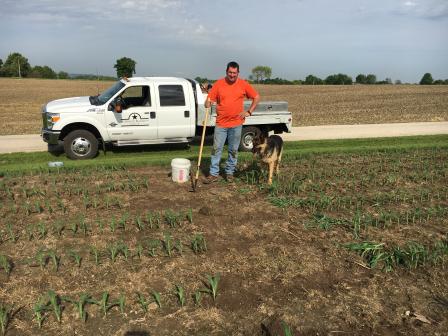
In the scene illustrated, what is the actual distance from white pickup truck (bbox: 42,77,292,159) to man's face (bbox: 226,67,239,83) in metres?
3.10

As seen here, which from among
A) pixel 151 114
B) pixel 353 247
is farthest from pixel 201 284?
pixel 151 114

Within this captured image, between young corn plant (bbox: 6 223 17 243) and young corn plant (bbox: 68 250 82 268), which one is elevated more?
young corn plant (bbox: 6 223 17 243)

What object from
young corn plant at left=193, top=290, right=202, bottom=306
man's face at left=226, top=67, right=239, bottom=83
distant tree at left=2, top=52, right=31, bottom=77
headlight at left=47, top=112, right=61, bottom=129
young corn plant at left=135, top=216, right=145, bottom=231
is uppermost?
distant tree at left=2, top=52, right=31, bottom=77

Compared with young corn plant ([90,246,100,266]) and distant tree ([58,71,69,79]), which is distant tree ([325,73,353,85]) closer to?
distant tree ([58,71,69,79])

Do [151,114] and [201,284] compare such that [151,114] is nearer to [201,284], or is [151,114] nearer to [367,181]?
[367,181]

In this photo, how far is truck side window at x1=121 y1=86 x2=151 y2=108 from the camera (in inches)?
387

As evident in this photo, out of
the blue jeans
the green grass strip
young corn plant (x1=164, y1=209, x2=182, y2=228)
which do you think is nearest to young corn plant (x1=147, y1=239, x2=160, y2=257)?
young corn plant (x1=164, y1=209, x2=182, y2=228)

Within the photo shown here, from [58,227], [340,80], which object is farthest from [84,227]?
[340,80]

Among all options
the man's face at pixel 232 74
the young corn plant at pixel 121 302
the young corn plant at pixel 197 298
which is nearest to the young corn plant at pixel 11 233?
the young corn plant at pixel 121 302

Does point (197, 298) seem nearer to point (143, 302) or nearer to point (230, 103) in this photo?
point (143, 302)

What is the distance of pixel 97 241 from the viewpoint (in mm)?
5004

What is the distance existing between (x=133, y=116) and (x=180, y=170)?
9.90 ft

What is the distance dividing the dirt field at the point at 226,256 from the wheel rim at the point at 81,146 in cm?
192

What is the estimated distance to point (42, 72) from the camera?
9256 cm
